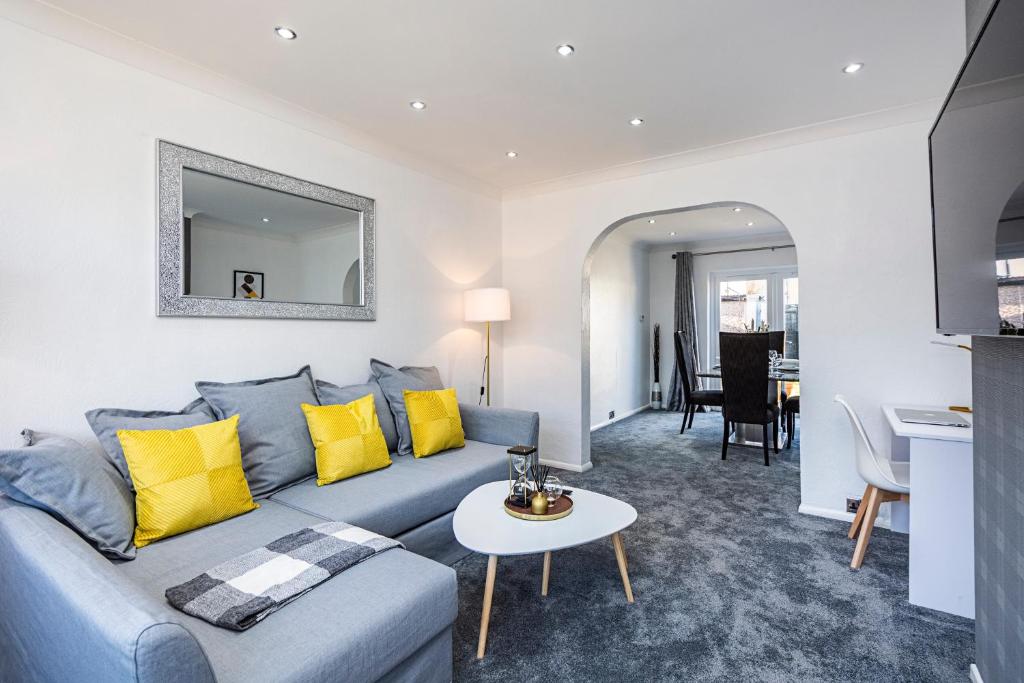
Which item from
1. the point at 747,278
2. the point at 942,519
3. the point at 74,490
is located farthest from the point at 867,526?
the point at 747,278

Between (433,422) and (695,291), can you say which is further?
(695,291)

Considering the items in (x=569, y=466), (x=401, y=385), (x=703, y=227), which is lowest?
(x=569, y=466)

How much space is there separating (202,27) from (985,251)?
289 centimetres

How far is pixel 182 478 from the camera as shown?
191 cm

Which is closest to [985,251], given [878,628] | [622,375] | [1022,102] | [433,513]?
[1022,102]

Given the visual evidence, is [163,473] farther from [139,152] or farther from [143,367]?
[139,152]

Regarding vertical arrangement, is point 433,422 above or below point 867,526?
above

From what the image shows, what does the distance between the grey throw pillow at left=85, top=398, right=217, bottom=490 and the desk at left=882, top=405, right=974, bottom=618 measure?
313cm

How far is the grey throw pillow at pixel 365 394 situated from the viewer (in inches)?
114

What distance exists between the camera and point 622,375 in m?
7.05

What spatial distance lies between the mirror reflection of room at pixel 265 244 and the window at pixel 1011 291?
3.01 meters

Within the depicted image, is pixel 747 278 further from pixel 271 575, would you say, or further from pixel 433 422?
pixel 271 575

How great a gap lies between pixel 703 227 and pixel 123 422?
629cm

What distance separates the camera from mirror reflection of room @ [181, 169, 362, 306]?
2537 mm
